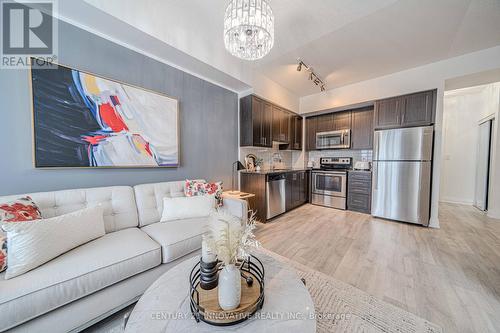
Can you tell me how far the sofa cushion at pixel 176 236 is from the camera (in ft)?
4.63

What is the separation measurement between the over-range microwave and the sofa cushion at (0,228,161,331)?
4112 mm

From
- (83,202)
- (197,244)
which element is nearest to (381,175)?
(197,244)

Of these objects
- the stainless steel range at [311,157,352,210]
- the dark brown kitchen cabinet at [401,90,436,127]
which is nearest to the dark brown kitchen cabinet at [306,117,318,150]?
the stainless steel range at [311,157,352,210]

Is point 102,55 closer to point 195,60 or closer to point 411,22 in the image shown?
point 195,60

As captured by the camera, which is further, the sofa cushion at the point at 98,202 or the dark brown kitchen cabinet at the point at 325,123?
the dark brown kitchen cabinet at the point at 325,123

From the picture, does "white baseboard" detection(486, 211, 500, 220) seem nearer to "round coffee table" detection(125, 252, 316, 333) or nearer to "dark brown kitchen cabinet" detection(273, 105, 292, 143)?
"dark brown kitchen cabinet" detection(273, 105, 292, 143)

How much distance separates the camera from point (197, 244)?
5.22 feet

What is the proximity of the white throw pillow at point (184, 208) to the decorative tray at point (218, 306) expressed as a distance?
1012mm

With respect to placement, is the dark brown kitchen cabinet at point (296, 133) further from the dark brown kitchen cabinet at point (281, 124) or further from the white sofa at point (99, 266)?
the white sofa at point (99, 266)

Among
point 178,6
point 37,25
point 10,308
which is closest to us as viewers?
point 10,308

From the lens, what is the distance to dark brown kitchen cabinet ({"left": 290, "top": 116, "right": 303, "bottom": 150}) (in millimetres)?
4277

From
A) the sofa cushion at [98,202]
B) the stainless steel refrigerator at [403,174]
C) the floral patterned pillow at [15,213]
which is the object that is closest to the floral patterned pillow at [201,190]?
the sofa cushion at [98,202]

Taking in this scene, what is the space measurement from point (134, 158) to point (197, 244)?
1.29 metres

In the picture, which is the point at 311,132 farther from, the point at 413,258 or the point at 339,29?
the point at 413,258
